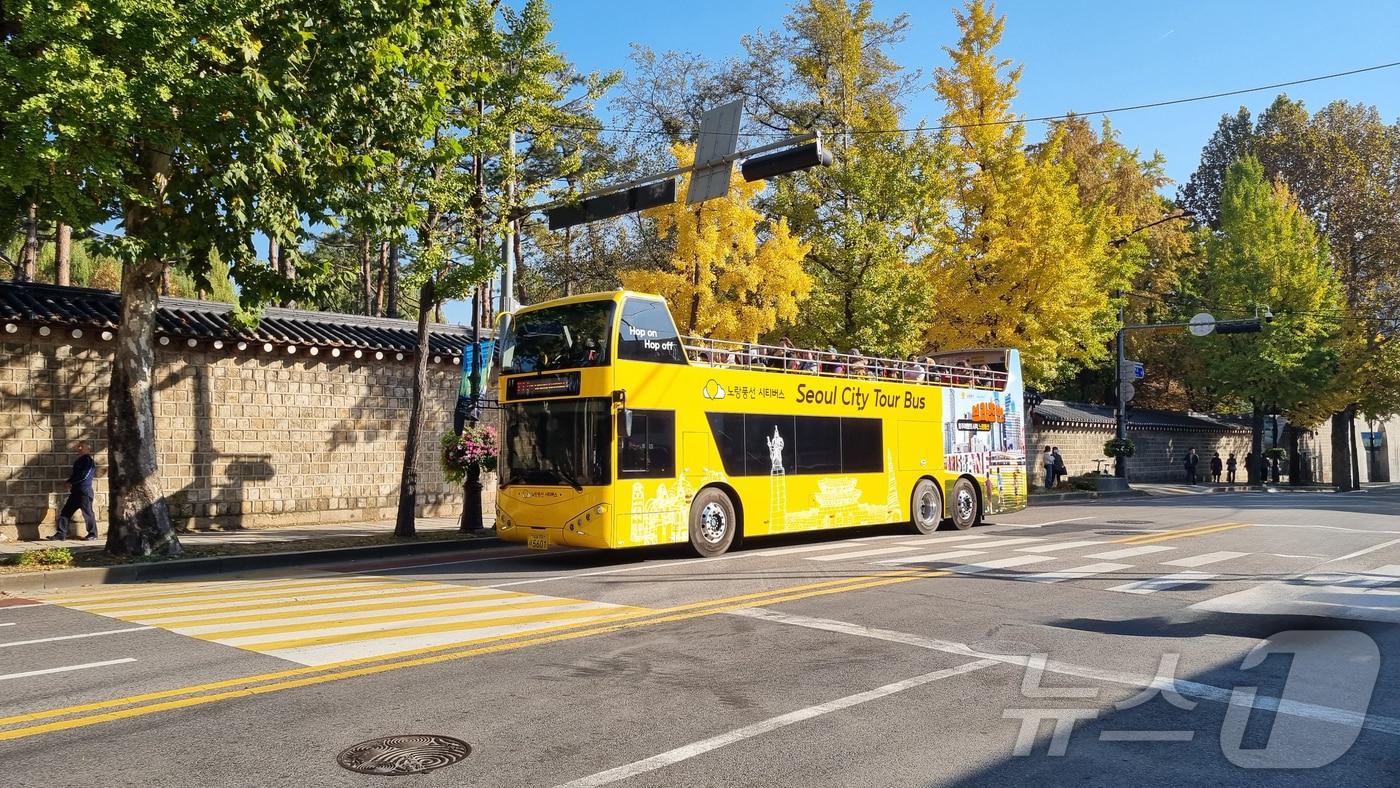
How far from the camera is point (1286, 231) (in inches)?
1788

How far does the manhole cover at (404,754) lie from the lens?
16.3 feet

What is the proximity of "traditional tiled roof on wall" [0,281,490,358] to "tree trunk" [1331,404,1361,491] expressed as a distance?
43.6 m

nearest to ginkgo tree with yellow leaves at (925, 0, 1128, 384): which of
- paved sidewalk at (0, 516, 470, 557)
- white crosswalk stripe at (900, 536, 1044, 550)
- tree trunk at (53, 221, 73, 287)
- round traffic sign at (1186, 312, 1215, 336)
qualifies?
round traffic sign at (1186, 312, 1215, 336)

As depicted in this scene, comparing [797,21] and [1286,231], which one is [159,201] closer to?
[797,21]

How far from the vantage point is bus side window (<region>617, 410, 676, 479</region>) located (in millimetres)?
13766

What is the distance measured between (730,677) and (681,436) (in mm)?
7850

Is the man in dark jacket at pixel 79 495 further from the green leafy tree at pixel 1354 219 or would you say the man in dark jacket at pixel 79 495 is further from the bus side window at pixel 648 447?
the green leafy tree at pixel 1354 219

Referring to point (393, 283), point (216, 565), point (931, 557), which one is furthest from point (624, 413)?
point (393, 283)

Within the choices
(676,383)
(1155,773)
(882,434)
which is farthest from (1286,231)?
(1155,773)

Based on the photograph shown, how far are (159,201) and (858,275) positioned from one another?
1959 centimetres

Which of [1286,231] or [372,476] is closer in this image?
[372,476]

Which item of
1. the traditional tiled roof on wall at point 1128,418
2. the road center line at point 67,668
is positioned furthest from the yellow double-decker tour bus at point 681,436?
the traditional tiled roof on wall at point 1128,418

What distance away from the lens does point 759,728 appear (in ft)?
18.5

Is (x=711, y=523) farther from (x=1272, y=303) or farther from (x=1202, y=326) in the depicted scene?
(x=1272, y=303)
